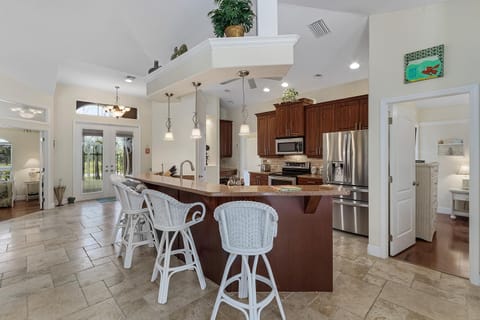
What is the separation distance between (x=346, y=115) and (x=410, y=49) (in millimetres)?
1761

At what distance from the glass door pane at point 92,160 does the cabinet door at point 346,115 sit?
21.5 ft

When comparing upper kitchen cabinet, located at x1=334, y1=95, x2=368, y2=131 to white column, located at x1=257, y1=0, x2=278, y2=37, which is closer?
white column, located at x1=257, y1=0, x2=278, y2=37

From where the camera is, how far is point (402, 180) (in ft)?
11.0

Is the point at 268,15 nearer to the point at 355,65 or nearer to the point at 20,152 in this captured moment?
the point at 355,65

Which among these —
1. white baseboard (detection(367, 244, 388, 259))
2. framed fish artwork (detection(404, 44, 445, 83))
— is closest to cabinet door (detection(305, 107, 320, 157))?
framed fish artwork (detection(404, 44, 445, 83))

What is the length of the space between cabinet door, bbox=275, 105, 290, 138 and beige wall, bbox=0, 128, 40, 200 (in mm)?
6917

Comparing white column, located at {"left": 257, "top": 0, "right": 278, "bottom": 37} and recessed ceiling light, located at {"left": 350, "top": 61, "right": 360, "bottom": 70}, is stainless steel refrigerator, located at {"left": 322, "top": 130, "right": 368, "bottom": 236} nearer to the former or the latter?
recessed ceiling light, located at {"left": 350, "top": 61, "right": 360, "bottom": 70}

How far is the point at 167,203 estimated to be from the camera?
2.22 metres

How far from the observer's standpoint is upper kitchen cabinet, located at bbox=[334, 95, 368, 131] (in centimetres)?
437

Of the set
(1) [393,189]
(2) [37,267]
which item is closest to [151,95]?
(2) [37,267]

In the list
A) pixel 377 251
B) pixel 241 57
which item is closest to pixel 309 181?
pixel 377 251

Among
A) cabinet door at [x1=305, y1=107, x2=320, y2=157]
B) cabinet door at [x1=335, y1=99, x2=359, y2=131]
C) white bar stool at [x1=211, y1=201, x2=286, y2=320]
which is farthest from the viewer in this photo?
cabinet door at [x1=305, y1=107, x2=320, y2=157]

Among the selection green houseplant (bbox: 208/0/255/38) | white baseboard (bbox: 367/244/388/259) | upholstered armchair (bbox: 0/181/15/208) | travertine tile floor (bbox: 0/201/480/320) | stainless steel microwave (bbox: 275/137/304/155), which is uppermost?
green houseplant (bbox: 208/0/255/38)

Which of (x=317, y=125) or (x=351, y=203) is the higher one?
(x=317, y=125)
